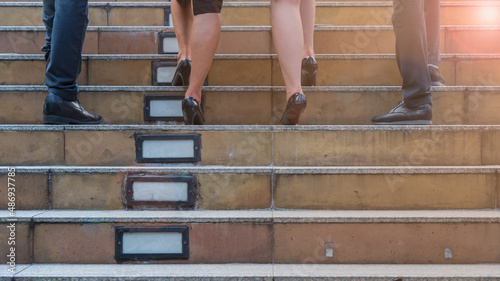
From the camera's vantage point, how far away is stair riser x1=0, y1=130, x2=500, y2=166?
271 cm

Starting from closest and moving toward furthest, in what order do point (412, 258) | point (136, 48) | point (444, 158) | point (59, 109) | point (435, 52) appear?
point (412, 258) → point (444, 158) → point (59, 109) → point (435, 52) → point (136, 48)

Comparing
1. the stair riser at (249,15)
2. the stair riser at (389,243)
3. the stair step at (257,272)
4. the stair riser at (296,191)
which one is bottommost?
the stair step at (257,272)

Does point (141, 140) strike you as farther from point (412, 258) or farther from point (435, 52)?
point (435, 52)

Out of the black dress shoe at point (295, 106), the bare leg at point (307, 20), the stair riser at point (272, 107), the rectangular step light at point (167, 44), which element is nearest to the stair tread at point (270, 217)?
the black dress shoe at point (295, 106)

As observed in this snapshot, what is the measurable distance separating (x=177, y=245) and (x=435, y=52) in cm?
212

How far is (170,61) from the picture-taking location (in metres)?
3.70

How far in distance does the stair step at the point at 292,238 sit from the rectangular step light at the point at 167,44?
1952 millimetres

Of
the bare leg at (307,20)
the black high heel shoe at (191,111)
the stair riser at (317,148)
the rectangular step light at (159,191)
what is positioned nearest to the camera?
the rectangular step light at (159,191)

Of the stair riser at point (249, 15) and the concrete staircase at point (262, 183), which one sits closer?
the concrete staircase at point (262, 183)

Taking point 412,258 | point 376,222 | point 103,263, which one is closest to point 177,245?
point 103,263

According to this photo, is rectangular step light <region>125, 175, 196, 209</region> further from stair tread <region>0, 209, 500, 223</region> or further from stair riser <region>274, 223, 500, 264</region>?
stair riser <region>274, 223, 500, 264</region>

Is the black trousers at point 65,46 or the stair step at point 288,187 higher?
the black trousers at point 65,46

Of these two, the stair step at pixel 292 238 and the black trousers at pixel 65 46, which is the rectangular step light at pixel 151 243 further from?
the black trousers at pixel 65 46

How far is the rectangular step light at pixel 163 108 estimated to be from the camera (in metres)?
3.23
